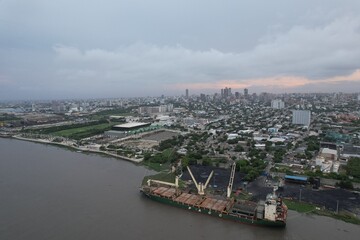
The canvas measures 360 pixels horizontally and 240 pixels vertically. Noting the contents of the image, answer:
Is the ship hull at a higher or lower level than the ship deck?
lower

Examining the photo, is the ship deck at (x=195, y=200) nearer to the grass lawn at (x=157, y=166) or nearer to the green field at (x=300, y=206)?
the green field at (x=300, y=206)

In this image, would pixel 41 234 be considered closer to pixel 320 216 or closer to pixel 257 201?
pixel 257 201

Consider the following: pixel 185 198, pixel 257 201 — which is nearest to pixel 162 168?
pixel 185 198

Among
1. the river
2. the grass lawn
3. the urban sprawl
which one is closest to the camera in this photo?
the river

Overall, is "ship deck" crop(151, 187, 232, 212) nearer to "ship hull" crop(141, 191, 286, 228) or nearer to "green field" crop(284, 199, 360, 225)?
"ship hull" crop(141, 191, 286, 228)

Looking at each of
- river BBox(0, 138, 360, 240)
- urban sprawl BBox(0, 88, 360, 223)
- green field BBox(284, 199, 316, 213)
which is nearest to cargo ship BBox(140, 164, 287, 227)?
river BBox(0, 138, 360, 240)

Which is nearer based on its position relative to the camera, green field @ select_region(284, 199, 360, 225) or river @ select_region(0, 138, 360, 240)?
river @ select_region(0, 138, 360, 240)

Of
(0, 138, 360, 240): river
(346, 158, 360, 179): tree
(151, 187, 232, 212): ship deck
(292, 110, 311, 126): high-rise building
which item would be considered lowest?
(0, 138, 360, 240): river

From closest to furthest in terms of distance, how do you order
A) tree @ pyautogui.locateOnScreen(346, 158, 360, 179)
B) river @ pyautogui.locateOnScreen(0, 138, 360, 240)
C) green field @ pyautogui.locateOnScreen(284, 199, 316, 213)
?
river @ pyautogui.locateOnScreen(0, 138, 360, 240) → green field @ pyautogui.locateOnScreen(284, 199, 316, 213) → tree @ pyautogui.locateOnScreen(346, 158, 360, 179)
